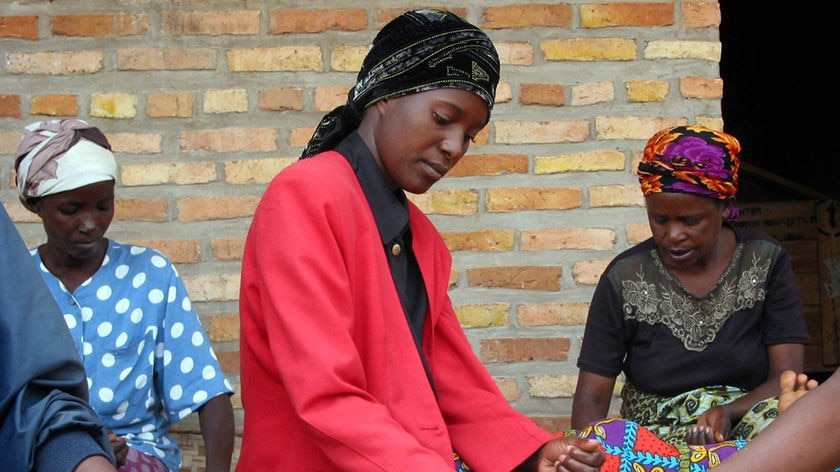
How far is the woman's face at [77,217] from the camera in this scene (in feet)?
11.6

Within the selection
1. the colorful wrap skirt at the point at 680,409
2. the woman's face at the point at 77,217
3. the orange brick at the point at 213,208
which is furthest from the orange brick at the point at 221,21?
the colorful wrap skirt at the point at 680,409

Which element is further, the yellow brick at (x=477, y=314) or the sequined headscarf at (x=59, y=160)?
the yellow brick at (x=477, y=314)

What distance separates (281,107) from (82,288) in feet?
3.33

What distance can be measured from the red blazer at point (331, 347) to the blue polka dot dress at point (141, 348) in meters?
0.90

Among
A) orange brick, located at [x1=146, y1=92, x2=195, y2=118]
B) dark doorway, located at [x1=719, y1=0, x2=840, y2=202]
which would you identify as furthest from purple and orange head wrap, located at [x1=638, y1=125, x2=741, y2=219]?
dark doorway, located at [x1=719, y1=0, x2=840, y2=202]

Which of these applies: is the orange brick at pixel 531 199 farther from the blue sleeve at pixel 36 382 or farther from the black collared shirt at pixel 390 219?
the blue sleeve at pixel 36 382

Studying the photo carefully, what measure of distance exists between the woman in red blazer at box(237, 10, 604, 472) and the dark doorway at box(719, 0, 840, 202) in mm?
4806

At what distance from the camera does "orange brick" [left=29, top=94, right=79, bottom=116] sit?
4117 mm

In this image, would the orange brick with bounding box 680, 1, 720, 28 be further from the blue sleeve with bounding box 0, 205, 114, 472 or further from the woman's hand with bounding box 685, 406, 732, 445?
the blue sleeve with bounding box 0, 205, 114, 472

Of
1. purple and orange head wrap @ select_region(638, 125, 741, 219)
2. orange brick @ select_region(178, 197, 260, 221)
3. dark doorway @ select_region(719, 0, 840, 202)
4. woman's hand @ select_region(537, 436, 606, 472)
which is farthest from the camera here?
dark doorway @ select_region(719, 0, 840, 202)

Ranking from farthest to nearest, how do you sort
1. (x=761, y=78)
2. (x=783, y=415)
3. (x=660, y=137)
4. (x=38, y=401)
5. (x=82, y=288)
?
(x=761, y=78), (x=660, y=137), (x=82, y=288), (x=783, y=415), (x=38, y=401)

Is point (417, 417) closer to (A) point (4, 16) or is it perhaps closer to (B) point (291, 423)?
(B) point (291, 423)

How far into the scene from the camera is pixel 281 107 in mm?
4129

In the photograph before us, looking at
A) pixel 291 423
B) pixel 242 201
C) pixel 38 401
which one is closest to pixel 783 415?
pixel 291 423
